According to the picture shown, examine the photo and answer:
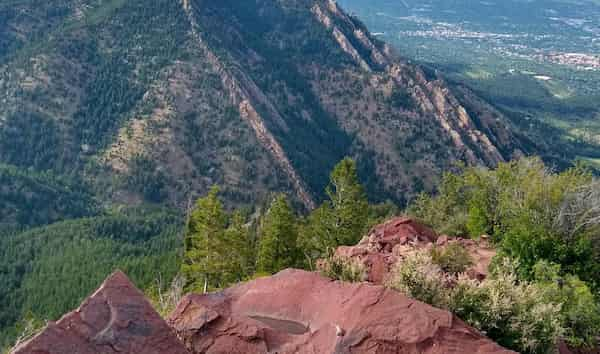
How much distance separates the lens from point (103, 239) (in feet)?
371

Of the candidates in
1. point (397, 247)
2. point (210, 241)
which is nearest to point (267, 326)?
point (397, 247)

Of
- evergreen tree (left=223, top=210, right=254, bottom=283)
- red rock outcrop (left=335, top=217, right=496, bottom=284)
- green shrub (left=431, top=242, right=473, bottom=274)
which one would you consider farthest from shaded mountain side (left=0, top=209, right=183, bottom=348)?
green shrub (left=431, top=242, right=473, bottom=274)

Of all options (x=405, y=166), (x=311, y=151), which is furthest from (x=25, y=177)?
(x=405, y=166)

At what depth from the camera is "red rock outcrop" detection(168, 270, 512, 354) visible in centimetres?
2031

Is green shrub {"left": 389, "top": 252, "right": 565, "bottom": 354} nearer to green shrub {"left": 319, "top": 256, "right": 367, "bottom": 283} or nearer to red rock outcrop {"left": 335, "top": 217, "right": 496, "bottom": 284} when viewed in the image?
green shrub {"left": 319, "top": 256, "right": 367, "bottom": 283}

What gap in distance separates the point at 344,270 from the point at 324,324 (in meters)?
6.78

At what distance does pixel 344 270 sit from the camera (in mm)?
28422

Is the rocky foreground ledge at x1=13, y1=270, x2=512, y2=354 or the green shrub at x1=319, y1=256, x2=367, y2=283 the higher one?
the rocky foreground ledge at x1=13, y1=270, x2=512, y2=354

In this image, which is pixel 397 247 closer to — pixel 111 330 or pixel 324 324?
pixel 324 324

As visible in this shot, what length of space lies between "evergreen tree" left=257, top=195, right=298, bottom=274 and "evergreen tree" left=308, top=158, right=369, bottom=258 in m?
3.03

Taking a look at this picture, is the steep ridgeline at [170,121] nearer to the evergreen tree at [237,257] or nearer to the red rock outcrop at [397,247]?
the evergreen tree at [237,257]

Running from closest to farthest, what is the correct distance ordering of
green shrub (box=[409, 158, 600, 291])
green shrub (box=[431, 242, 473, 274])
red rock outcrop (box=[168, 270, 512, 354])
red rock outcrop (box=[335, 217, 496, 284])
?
red rock outcrop (box=[168, 270, 512, 354]) < green shrub (box=[431, 242, 473, 274]) < red rock outcrop (box=[335, 217, 496, 284]) < green shrub (box=[409, 158, 600, 291])

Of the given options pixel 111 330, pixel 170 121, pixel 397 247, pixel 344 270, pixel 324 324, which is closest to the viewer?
pixel 111 330

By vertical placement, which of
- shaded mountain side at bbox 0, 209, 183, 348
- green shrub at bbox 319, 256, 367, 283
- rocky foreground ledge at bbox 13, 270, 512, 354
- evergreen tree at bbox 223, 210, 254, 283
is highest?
rocky foreground ledge at bbox 13, 270, 512, 354
